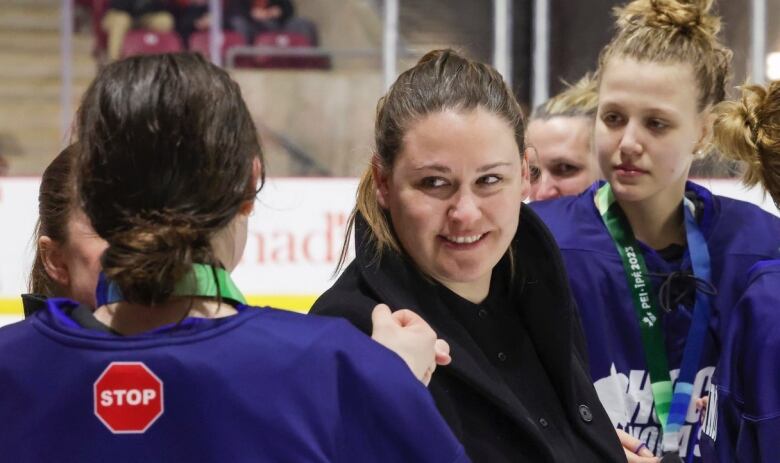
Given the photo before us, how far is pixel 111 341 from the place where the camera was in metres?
1.10

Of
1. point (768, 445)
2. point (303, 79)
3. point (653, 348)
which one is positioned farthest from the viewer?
point (303, 79)

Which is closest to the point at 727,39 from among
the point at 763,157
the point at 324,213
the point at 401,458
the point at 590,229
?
the point at 324,213

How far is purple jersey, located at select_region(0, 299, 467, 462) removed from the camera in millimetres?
1099

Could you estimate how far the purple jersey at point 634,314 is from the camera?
2074 mm

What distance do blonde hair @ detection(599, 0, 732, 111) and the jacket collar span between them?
619mm

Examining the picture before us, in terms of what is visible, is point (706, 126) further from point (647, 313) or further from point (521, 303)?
point (521, 303)

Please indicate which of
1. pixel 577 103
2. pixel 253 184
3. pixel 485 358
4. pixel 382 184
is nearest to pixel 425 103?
pixel 382 184

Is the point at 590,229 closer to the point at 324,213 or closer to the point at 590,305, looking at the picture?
the point at 590,305

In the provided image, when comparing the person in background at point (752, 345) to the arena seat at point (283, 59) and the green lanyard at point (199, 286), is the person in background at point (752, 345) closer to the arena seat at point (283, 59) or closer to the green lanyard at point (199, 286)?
the green lanyard at point (199, 286)

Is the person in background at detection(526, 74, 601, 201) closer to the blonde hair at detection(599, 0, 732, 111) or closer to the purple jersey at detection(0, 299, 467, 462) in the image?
the blonde hair at detection(599, 0, 732, 111)

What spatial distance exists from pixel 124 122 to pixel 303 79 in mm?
5114

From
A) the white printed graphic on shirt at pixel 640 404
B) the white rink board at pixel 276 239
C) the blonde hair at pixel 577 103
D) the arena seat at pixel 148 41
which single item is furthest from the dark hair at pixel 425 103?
the arena seat at pixel 148 41

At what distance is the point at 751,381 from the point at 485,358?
389 millimetres

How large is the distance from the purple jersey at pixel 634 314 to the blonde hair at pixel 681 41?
0.27 meters
